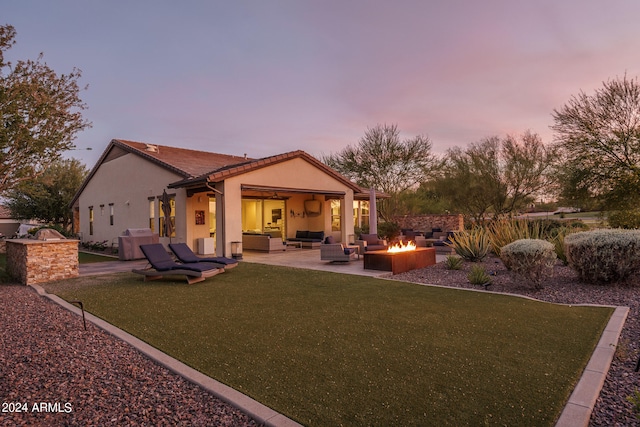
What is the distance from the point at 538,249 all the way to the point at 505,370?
4413mm

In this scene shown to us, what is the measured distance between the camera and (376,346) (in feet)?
13.8

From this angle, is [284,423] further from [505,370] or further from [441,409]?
[505,370]

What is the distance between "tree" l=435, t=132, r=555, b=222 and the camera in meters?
22.7

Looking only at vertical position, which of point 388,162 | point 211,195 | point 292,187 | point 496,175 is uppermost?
point 388,162

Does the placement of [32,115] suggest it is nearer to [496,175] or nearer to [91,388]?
[91,388]

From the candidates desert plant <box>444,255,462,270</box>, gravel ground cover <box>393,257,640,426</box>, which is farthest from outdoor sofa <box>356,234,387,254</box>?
desert plant <box>444,255,462,270</box>

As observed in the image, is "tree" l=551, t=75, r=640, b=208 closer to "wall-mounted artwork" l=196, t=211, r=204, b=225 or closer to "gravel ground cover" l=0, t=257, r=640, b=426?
"gravel ground cover" l=0, t=257, r=640, b=426

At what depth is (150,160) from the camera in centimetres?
1631

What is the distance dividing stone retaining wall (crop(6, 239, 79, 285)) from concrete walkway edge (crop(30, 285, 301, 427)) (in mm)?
5526

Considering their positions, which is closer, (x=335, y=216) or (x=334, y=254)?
(x=334, y=254)

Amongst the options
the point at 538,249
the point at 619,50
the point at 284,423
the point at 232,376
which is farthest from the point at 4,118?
the point at 619,50

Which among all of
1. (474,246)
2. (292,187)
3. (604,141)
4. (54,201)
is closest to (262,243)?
(292,187)

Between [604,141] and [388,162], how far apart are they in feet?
40.1

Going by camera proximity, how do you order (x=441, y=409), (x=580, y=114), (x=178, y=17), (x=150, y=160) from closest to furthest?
(x=441, y=409)
(x=178, y=17)
(x=150, y=160)
(x=580, y=114)
